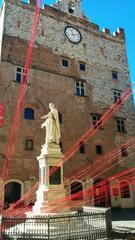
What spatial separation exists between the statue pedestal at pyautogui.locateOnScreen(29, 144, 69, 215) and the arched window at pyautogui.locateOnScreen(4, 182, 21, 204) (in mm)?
6382

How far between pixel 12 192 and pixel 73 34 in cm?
1532

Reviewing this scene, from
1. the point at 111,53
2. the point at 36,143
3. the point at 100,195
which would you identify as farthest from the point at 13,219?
the point at 111,53

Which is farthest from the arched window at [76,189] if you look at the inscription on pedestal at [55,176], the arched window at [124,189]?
the inscription on pedestal at [55,176]

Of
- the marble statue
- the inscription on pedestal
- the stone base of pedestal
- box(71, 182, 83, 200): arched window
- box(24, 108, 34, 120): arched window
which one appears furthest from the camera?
box(71, 182, 83, 200): arched window

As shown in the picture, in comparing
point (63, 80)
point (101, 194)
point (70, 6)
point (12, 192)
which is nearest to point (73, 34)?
point (70, 6)

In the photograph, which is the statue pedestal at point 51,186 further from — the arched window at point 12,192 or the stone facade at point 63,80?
the stone facade at point 63,80

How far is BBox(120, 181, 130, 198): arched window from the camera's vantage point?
2084 centimetres

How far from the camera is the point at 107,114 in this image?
22.9 metres

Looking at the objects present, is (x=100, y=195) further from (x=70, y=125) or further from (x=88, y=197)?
(x=70, y=125)

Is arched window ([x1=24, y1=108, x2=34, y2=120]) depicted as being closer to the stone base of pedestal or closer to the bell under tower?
the stone base of pedestal

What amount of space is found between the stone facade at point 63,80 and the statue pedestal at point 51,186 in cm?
661

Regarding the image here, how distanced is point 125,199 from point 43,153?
40.6 ft

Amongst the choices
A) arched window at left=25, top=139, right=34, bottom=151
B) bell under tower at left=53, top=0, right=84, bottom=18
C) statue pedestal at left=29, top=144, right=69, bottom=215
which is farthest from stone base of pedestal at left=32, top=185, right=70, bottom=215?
bell under tower at left=53, top=0, right=84, bottom=18

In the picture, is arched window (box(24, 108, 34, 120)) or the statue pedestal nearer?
the statue pedestal
